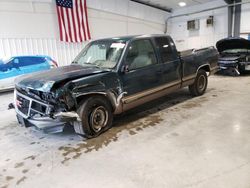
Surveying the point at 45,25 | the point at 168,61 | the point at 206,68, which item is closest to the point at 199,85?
the point at 206,68

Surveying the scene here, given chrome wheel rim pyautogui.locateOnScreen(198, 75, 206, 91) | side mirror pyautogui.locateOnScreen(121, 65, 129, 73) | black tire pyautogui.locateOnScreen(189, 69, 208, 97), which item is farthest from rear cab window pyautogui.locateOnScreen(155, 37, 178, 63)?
chrome wheel rim pyautogui.locateOnScreen(198, 75, 206, 91)

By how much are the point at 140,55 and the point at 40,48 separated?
6343 mm

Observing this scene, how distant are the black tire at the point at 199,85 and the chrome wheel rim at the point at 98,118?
285 centimetres

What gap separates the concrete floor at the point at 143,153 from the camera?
2.43 metres

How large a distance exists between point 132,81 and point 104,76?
0.59 meters

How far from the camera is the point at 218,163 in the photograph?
2.63m

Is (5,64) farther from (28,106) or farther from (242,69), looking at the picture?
(242,69)

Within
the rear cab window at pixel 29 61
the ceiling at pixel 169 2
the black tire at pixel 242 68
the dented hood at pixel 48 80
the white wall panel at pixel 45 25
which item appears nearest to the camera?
the dented hood at pixel 48 80

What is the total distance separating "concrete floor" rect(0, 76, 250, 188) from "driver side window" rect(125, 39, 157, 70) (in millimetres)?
1044

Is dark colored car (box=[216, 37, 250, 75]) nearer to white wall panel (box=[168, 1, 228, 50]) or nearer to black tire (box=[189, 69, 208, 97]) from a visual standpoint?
black tire (box=[189, 69, 208, 97])

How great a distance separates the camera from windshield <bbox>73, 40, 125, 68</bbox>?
3.88m

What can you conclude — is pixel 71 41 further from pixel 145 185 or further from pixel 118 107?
pixel 145 185

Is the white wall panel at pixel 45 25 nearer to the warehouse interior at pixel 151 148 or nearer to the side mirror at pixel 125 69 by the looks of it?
the warehouse interior at pixel 151 148

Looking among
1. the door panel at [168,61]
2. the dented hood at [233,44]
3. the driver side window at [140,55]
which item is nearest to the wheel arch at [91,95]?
the driver side window at [140,55]
